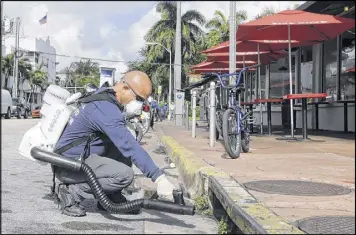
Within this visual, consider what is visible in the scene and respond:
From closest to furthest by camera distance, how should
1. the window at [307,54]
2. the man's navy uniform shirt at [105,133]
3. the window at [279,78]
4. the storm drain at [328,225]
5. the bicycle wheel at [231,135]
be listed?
the storm drain at [328,225]
the man's navy uniform shirt at [105,133]
the bicycle wheel at [231,135]
the window at [307,54]
the window at [279,78]

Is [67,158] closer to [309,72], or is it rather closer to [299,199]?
[299,199]

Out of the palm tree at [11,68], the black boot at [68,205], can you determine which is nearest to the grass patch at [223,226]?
the black boot at [68,205]

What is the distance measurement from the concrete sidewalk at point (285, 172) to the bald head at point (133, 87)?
109 centimetres

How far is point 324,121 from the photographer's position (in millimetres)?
12812

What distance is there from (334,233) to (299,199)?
1274 mm

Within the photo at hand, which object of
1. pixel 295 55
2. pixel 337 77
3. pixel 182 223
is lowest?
pixel 182 223

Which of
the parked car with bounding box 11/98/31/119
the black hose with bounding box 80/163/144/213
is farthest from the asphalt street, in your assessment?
the parked car with bounding box 11/98/31/119

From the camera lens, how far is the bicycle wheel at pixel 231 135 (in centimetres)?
664

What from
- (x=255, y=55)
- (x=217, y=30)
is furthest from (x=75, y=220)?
(x=217, y=30)

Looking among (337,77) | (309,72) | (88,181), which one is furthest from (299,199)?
(309,72)

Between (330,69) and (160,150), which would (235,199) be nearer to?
(160,150)

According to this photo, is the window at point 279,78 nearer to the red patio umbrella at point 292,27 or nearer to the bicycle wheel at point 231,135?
the red patio umbrella at point 292,27

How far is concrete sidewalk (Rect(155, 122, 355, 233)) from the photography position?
3.39m

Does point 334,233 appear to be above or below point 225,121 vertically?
below
